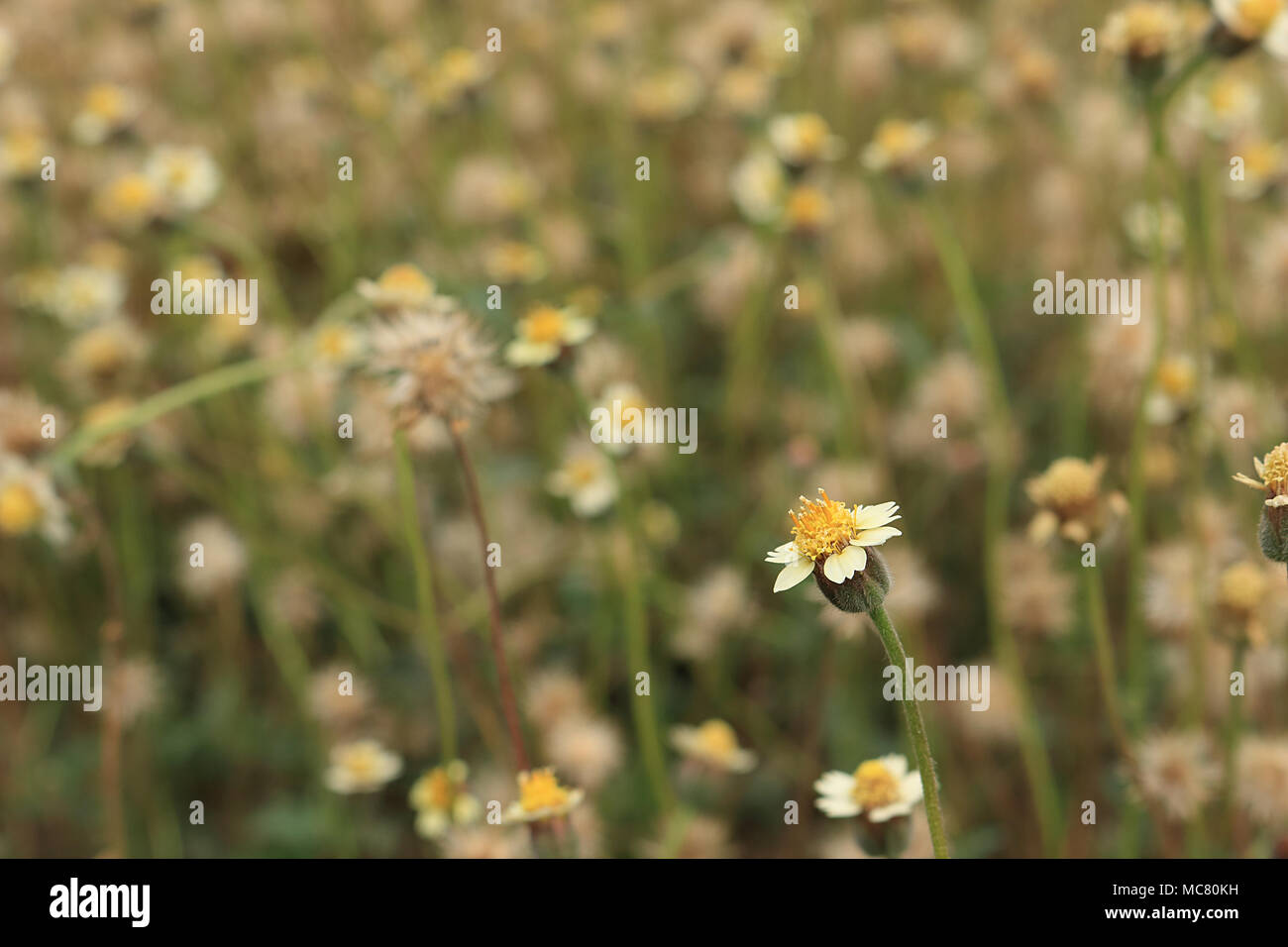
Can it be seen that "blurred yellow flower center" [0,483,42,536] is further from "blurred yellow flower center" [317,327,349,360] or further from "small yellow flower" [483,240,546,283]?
"small yellow flower" [483,240,546,283]

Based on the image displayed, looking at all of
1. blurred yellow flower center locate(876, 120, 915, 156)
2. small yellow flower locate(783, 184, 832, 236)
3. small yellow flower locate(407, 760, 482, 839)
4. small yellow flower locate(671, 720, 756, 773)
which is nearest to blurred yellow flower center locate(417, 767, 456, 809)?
small yellow flower locate(407, 760, 482, 839)

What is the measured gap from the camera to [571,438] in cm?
176

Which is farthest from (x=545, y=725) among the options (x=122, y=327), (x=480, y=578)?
(x=122, y=327)

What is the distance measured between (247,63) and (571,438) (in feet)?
4.88

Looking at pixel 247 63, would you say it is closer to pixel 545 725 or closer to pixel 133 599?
pixel 133 599

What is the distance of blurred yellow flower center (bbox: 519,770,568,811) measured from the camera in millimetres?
957

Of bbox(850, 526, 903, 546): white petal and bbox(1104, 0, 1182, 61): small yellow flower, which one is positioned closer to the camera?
bbox(850, 526, 903, 546): white petal

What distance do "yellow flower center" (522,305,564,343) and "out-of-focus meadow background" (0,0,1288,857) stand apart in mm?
30

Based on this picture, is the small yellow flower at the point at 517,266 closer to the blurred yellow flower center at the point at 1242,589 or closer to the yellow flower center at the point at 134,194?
the yellow flower center at the point at 134,194

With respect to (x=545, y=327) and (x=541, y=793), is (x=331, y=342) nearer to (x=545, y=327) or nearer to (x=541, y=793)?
(x=545, y=327)

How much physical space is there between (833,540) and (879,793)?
0.25 metres

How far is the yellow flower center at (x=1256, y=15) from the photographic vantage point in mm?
1126

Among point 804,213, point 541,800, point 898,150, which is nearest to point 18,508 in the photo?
point 541,800

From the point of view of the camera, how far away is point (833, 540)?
82 centimetres
